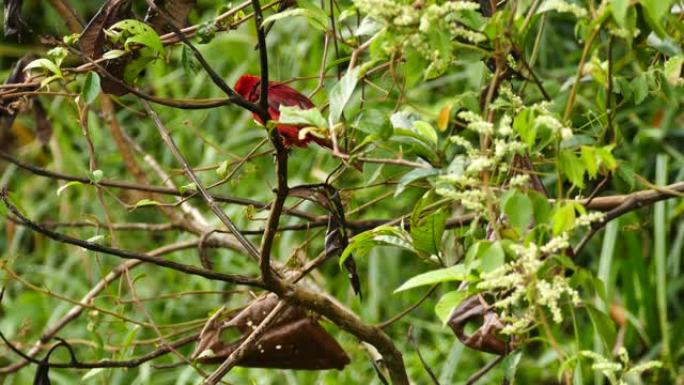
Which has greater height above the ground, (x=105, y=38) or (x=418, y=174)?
(x=105, y=38)

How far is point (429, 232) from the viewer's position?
45.2 inches

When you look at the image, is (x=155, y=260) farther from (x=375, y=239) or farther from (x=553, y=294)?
(x=553, y=294)

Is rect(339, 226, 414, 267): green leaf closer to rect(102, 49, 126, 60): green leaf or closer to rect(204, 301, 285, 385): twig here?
rect(204, 301, 285, 385): twig

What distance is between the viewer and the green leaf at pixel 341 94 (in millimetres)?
986

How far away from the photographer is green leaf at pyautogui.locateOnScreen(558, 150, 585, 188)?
0.91 meters

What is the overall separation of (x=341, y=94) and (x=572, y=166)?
22cm

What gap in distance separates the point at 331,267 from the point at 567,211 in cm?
225

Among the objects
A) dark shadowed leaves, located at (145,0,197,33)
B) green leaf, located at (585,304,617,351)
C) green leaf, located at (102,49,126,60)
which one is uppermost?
dark shadowed leaves, located at (145,0,197,33)

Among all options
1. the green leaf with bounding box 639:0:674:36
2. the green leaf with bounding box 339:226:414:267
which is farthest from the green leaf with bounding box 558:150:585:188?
the green leaf with bounding box 339:226:414:267

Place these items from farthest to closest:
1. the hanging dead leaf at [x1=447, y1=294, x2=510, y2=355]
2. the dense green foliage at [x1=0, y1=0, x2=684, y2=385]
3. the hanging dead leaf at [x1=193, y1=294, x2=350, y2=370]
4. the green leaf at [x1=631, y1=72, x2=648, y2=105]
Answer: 1. the hanging dead leaf at [x1=193, y1=294, x2=350, y2=370]
2. the hanging dead leaf at [x1=447, y1=294, x2=510, y2=355]
3. the green leaf at [x1=631, y1=72, x2=648, y2=105]
4. the dense green foliage at [x1=0, y1=0, x2=684, y2=385]

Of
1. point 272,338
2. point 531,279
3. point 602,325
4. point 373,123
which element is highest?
point 373,123

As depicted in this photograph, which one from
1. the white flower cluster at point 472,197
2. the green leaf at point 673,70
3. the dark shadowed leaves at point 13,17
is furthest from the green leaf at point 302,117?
the dark shadowed leaves at point 13,17

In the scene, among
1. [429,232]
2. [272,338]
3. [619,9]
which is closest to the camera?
[619,9]

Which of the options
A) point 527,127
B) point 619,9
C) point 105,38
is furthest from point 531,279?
point 105,38
